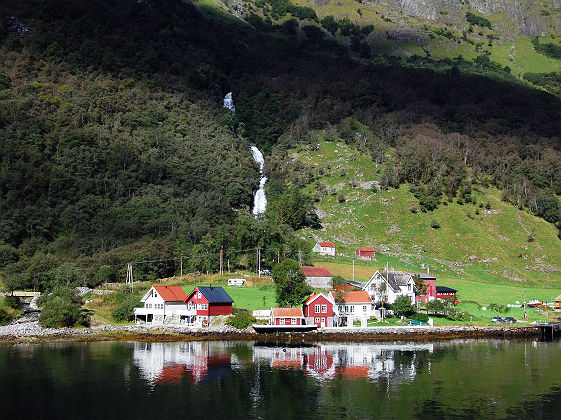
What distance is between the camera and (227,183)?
16900 centimetres

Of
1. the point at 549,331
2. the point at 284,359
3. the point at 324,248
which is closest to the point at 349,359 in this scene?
the point at 284,359

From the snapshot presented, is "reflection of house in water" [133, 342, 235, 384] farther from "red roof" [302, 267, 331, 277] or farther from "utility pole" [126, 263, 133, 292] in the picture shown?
"red roof" [302, 267, 331, 277]

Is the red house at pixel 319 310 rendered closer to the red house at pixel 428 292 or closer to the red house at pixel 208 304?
the red house at pixel 208 304

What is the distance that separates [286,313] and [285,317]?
2.18 feet

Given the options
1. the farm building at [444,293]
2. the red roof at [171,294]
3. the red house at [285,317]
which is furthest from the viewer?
the farm building at [444,293]

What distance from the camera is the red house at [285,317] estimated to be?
83188mm

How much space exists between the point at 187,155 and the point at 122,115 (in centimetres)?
2710

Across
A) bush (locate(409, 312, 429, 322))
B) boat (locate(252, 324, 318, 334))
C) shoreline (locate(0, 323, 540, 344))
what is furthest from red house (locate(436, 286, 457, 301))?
boat (locate(252, 324, 318, 334))

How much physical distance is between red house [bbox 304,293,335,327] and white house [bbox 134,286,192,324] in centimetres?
1673

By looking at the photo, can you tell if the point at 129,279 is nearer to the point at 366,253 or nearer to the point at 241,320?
the point at 241,320

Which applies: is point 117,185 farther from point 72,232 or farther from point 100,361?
point 100,361

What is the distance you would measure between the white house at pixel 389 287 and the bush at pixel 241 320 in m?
21.2

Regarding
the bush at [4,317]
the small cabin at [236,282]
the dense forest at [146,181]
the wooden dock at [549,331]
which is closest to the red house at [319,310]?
the small cabin at [236,282]

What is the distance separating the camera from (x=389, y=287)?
9456 cm
